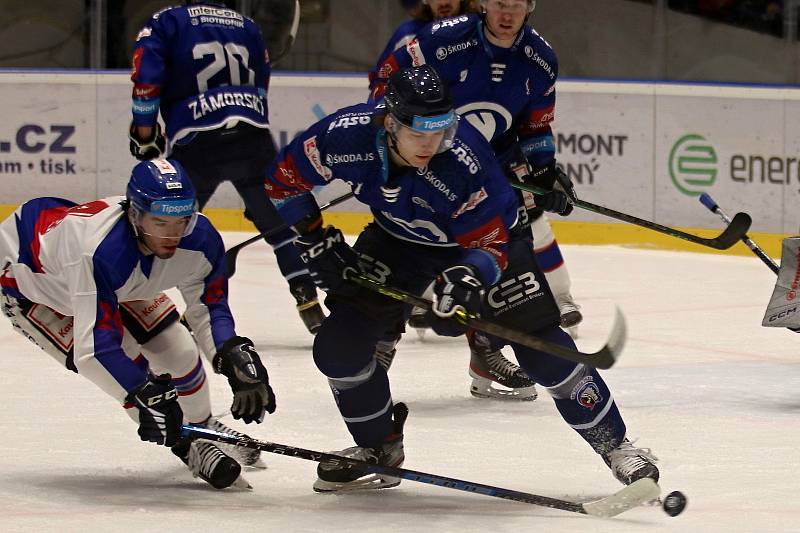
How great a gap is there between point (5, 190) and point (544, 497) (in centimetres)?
579

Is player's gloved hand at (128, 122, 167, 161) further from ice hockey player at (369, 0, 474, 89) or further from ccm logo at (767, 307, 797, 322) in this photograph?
ccm logo at (767, 307, 797, 322)

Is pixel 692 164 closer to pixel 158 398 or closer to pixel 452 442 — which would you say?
pixel 452 442

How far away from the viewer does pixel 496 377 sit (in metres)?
4.64

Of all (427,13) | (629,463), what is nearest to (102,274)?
(629,463)

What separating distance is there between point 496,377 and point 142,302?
1.39m

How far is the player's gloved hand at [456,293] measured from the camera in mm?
3158

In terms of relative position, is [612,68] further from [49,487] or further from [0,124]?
[49,487]

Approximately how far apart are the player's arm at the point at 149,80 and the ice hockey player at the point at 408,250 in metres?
1.83

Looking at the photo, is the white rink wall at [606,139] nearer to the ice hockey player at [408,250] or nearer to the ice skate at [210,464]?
the ice hockey player at [408,250]

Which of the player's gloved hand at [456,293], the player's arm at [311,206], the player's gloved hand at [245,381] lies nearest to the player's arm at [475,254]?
the player's gloved hand at [456,293]

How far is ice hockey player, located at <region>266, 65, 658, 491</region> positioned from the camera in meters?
3.23

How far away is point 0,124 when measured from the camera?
329 inches

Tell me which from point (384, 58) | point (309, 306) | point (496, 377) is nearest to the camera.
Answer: point (496, 377)

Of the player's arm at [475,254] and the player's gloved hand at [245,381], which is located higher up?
the player's arm at [475,254]
